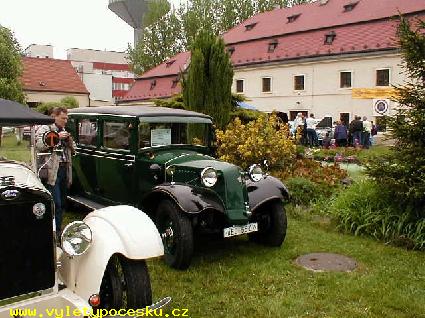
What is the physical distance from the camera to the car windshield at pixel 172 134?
6637 millimetres

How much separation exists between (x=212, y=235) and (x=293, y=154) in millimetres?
4525

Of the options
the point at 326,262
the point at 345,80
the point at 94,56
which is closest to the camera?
the point at 326,262

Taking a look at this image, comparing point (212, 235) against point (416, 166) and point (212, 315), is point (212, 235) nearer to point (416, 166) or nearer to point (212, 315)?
point (212, 315)

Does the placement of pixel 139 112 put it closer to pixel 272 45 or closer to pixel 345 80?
pixel 345 80

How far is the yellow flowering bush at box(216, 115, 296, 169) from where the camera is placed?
9.71 meters

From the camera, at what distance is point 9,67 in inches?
1123

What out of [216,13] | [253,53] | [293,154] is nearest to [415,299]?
[293,154]

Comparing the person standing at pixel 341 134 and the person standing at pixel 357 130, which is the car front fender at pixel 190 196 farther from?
the person standing at pixel 341 134

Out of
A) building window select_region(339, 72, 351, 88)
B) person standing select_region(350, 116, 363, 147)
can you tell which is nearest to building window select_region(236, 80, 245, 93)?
building window select_region(339, 72, 351, 88)

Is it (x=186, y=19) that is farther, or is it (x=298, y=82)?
(x=186, y=19)

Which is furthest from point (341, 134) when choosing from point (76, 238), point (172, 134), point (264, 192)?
point (76, 238)

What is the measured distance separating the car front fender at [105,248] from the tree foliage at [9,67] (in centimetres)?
2633

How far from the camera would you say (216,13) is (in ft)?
141

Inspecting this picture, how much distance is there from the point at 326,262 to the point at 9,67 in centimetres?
2726
